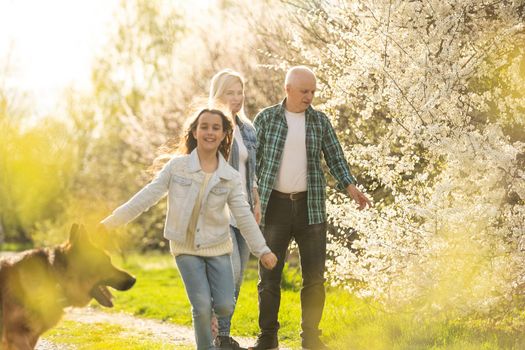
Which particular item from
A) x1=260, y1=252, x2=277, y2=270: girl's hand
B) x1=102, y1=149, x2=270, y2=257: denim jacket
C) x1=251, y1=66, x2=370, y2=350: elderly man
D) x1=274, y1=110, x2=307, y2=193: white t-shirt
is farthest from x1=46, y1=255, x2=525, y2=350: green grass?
x1=102, y1=149, x2=270, y2=257: denim jacket

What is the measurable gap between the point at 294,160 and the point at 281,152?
13cm

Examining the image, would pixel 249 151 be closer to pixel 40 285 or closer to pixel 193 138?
pixel 193 138

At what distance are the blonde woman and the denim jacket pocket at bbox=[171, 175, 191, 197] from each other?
1007 mm

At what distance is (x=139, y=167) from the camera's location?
22.6 m

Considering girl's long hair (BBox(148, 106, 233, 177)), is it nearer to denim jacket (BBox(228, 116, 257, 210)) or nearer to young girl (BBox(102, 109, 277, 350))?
young girl (BBox(102, 109, 277, 350))

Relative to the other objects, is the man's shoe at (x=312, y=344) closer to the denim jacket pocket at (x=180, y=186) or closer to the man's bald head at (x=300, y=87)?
the man's bald head at (x=300, y=87)

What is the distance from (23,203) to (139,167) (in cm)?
1599

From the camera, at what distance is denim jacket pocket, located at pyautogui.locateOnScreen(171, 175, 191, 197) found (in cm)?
541

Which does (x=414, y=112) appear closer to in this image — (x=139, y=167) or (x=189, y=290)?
(x=189, y=290)

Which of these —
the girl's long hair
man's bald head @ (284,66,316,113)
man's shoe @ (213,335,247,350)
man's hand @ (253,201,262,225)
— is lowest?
man's shoe @ (213,335,247,350)

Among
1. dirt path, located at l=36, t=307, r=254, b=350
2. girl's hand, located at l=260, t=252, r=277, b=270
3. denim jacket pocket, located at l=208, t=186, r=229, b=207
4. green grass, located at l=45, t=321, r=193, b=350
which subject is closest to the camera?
girl's hand, located at l=260, t=252, r=277, b=270

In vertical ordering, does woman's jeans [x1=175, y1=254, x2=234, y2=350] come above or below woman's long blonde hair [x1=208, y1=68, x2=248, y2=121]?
below

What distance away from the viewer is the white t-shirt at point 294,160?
22.0 feet

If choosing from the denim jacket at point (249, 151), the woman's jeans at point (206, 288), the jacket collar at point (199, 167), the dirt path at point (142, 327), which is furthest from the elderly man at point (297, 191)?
the dirt path at point (142, 327)
